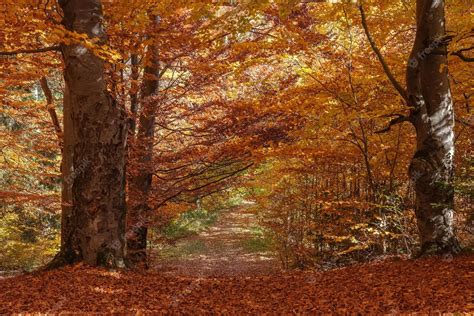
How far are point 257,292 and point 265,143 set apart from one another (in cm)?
414

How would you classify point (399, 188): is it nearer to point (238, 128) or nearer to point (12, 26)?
point (238, 128)

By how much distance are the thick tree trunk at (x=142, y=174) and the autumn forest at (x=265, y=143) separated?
0.05 metres

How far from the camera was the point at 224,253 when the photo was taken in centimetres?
1894

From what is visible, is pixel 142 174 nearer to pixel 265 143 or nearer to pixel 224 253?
pixel 265 143

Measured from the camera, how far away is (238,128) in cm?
945

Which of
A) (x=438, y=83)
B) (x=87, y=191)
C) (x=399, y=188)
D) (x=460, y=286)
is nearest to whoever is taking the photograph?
(x=460, y=286)

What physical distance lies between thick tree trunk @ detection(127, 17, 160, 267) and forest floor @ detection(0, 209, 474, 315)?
10.0ft

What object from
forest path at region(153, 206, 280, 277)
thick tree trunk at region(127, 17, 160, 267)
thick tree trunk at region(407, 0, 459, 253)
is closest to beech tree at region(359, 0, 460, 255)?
thick tree trunk at region(407, 0, 459, 253)

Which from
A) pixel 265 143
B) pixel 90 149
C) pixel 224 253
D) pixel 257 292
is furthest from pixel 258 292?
pixel 224 253

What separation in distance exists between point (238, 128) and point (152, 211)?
9.08ft

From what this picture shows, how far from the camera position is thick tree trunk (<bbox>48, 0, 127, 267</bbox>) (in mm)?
6000

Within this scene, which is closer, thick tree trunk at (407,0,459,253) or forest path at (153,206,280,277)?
thick tree trunk at (407,0,459,253)

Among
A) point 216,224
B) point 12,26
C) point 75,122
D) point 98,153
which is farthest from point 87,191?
point 216,224

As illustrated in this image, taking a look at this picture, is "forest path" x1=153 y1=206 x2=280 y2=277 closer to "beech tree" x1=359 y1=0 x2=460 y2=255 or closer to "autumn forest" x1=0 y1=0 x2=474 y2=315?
"autumn forest" x1=0 y1=0 x2=474 y2=315
